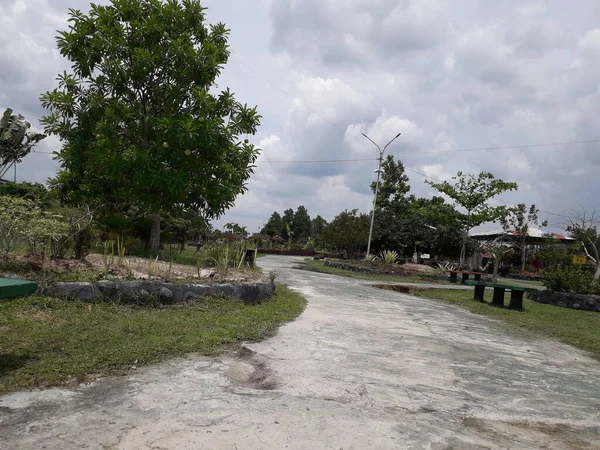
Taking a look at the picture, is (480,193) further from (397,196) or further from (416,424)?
(416,424)

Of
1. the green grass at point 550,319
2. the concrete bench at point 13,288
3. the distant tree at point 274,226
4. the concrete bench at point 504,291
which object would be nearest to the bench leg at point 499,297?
the concrete bench at point 504,291

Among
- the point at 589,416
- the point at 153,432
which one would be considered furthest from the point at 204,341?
the point at 589,416

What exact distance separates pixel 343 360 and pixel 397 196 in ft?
111

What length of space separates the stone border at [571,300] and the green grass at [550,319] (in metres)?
0.43

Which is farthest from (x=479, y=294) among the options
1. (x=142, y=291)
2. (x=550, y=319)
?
(x=142, y=291)

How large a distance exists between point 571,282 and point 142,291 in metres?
12.8

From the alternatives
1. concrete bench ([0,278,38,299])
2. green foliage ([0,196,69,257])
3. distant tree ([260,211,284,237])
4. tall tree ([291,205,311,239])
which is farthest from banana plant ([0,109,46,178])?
tall tree ([291,205,311,239])

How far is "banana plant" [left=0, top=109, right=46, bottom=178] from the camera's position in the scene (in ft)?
65.5

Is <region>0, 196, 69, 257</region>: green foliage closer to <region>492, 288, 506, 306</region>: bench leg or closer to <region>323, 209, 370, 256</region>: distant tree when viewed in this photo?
<region>492, 288, 506, 306</region>: bench leg

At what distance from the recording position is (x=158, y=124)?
12094 millimetres

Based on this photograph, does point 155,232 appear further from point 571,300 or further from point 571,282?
point 571,282

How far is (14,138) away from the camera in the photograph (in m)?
21.6

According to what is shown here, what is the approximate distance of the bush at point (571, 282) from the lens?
14.1 meters

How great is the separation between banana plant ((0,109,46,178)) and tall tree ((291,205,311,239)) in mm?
39632
